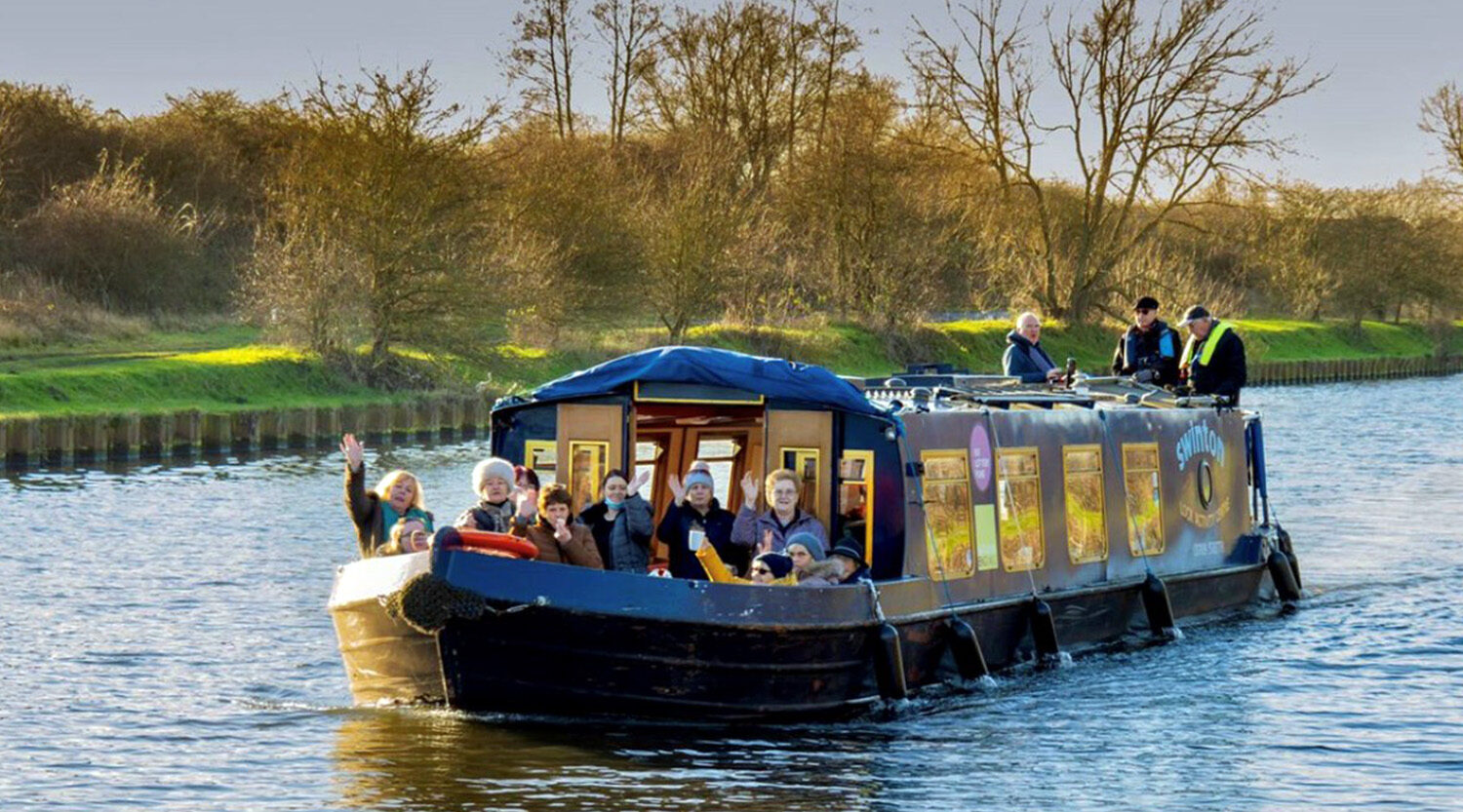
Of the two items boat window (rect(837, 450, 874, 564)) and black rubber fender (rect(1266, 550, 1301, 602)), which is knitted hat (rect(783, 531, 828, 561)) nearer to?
boat window (rect(837, 450, 874, 564))

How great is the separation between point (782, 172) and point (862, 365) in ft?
31.4

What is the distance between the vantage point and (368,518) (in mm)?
14461

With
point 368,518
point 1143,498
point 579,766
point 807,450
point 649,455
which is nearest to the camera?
point 579,766

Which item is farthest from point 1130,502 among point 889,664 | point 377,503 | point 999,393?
point 377,503

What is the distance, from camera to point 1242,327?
64.2 meters

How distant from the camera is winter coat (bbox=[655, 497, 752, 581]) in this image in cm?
1393

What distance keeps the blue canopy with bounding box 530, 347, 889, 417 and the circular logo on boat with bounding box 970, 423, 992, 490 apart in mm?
1437

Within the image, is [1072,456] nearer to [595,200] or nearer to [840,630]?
[840,630]

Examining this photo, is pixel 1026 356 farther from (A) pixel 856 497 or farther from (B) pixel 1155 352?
(A) pixel 856 497

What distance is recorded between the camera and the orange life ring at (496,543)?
41.0 feet

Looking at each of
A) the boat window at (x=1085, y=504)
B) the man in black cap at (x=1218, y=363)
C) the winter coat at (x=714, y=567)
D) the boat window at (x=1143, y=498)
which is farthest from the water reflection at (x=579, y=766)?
the man in black cap at (x=1218, y=363)

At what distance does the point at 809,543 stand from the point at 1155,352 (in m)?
8.17

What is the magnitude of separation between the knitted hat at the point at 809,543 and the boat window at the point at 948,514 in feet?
4.29

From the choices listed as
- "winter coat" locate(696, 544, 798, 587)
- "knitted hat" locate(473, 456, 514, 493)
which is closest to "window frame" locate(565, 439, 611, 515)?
"knitted hat" locate(473, 456, 514, 493)
